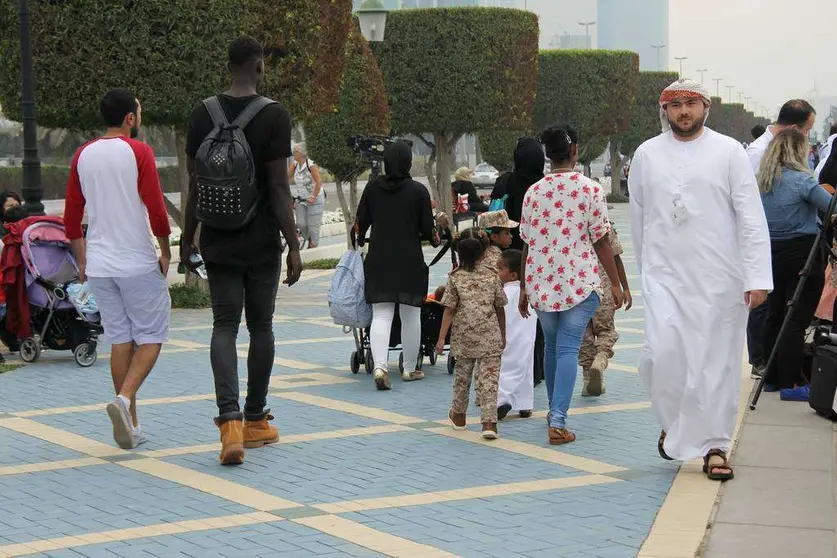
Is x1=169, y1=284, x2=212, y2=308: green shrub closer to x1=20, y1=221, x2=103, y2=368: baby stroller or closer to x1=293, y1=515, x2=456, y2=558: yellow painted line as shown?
x1=20, y1=221, x2=103, y2=368: baby stroller

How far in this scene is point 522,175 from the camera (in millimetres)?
9898

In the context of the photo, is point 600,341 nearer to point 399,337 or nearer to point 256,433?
point 399,337

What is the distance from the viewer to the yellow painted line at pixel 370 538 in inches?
227

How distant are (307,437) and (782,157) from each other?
12.1ft

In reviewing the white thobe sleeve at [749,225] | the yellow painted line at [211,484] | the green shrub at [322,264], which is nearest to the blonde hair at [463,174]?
the green shrub at [322,264]

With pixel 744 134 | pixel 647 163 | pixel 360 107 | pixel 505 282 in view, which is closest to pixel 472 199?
pixel 360 107

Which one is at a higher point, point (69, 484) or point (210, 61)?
point (210, 61)

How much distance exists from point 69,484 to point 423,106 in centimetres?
2255

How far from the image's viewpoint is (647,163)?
7219 mm

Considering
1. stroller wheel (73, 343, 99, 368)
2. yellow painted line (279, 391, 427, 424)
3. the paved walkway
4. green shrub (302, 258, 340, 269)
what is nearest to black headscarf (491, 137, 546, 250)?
the paved walkway

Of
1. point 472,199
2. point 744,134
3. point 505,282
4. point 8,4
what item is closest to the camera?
point 505,282

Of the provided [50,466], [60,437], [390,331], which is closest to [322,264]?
[390,331]

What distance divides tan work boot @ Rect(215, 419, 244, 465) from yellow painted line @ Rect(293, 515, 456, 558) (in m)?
1.19

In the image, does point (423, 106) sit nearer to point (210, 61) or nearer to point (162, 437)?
point (210, 61)
